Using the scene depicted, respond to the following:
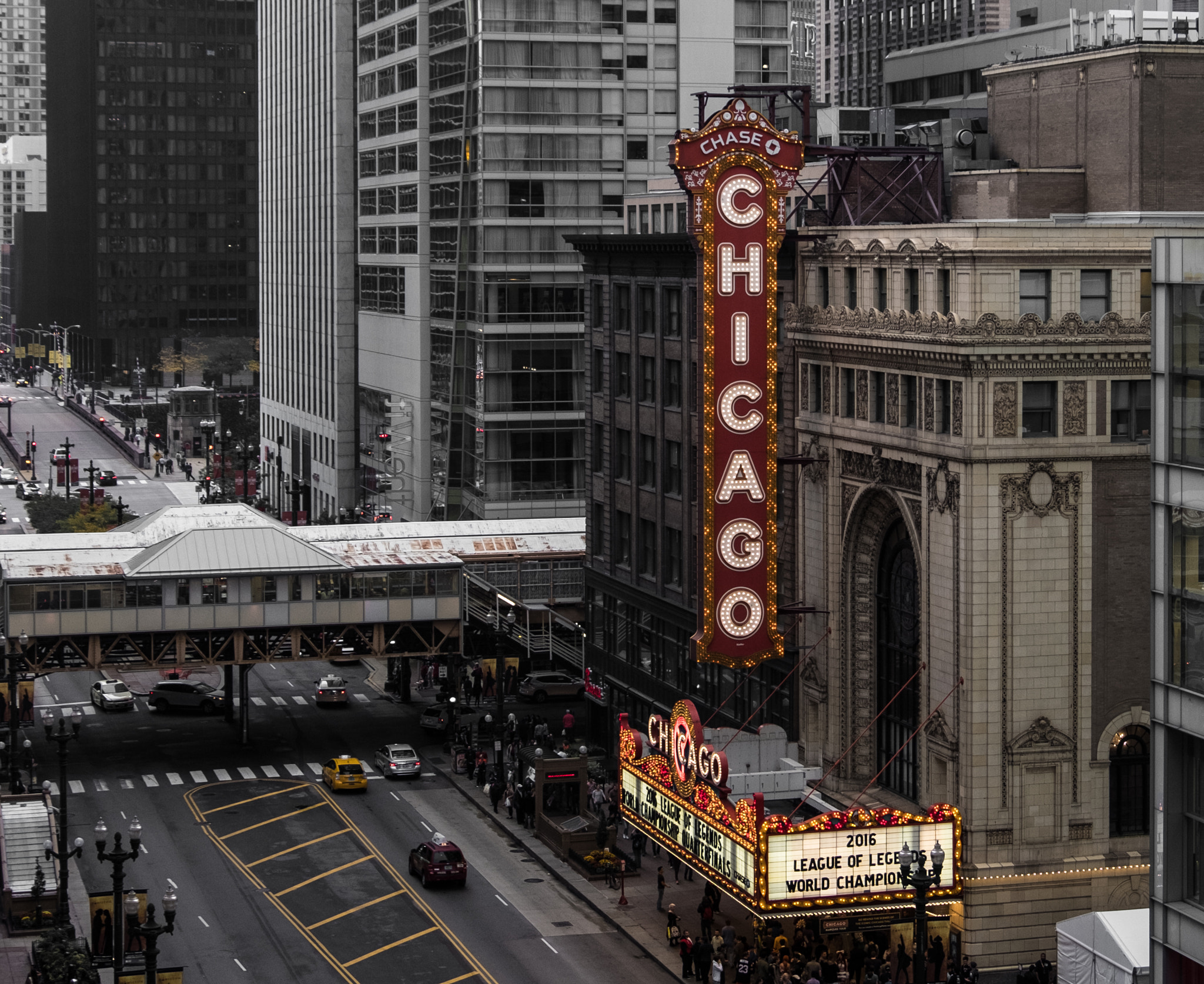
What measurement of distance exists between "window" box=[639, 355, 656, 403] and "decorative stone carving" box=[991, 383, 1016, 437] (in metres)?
26.1

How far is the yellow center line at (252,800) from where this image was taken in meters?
86.9

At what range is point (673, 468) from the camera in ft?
282

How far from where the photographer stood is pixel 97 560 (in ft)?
318

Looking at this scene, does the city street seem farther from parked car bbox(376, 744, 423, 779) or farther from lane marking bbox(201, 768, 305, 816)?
parked car bbox(376, 744, 423, 779)

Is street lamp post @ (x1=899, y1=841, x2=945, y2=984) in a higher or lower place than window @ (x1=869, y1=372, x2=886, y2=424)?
lower

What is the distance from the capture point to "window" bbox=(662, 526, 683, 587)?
282 ft

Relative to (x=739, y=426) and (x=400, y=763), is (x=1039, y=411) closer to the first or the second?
(x=739, y=426)

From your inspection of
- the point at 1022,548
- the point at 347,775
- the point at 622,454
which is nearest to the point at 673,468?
the point at 622,454

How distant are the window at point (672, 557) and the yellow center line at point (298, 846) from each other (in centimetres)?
1623

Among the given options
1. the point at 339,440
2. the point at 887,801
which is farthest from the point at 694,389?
the point at 339,440

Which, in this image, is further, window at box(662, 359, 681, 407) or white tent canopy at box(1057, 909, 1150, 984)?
window at box(662, 359, 681, 407)

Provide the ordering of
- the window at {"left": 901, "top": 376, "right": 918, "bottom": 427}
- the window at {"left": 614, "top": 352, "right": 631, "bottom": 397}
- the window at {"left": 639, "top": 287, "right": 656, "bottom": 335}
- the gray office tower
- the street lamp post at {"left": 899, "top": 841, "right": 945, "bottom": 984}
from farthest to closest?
the gray office tower
the window at {"left": 614, "top": 352, "right": 631, "bottom": 397}
the window at {"left": 639, "top": 287, "right": 656, "bottom": 335}
the window at {"left": 901, "top": 376, "right": 918, "bottom": 427}
the street lamp post at {"left": 899, "top": 841, "right": 945, "bottom": 984}

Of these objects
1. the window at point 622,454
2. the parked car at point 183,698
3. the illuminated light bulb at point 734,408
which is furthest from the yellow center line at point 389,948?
the parked car at point 183,698

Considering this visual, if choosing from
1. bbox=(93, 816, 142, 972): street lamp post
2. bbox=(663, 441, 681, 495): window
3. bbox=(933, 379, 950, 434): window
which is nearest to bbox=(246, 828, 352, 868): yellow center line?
bbox=(93, 816, 142, 972): street lamp post
